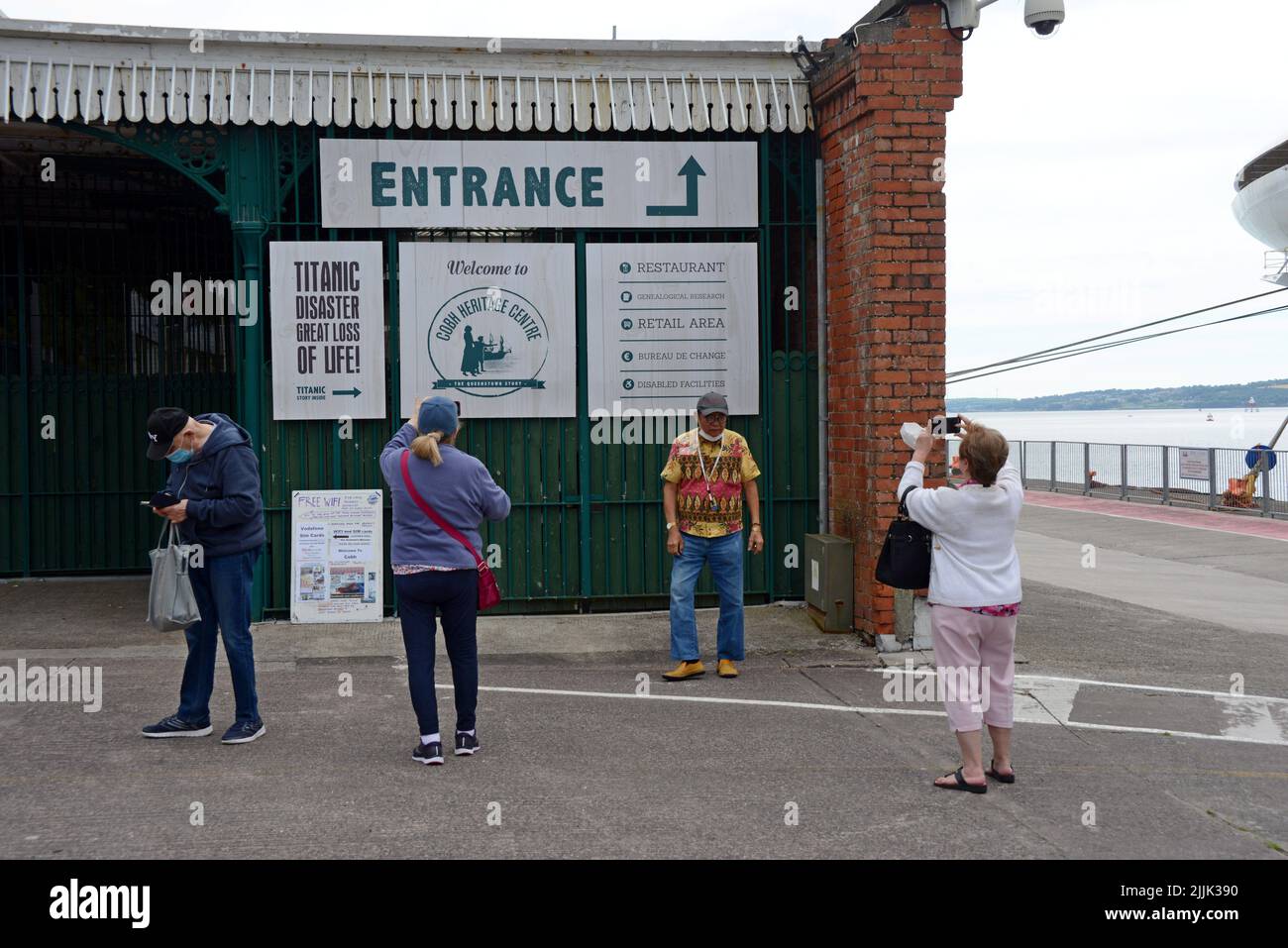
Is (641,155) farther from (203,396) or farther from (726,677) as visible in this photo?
(203,396)

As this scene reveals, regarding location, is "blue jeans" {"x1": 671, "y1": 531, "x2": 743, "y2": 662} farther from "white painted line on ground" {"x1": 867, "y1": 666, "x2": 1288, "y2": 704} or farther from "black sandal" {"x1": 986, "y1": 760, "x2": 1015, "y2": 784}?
"black sandal" {"x1": 986, "y1": 760, "x2": 1015, "y2": 784}

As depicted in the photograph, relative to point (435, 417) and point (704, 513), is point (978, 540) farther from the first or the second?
point (435, 417)

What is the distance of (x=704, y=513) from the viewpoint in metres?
8.09

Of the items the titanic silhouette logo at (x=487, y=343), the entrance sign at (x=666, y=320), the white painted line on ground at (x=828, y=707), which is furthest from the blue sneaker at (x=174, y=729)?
the entrance sign at (x=666, y=320)

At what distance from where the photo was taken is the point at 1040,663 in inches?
346

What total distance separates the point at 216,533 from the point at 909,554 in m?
3.60

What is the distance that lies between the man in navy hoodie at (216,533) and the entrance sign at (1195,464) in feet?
69.7

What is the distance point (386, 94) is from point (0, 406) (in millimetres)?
5393

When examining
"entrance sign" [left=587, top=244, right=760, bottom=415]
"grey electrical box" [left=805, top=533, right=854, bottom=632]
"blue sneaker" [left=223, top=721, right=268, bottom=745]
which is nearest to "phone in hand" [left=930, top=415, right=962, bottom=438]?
"grey electrical box" [left=805, top=533, right=854, bottom=632]

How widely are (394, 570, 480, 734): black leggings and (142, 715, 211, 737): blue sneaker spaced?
135 centimetres

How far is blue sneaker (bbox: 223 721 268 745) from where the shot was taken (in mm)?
6512

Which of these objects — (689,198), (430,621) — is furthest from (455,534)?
(689,198)

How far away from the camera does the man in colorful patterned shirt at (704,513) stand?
26.4 feet

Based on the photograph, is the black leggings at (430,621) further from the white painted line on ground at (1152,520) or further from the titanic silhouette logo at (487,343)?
the white painted line on ground at (1152,520)
